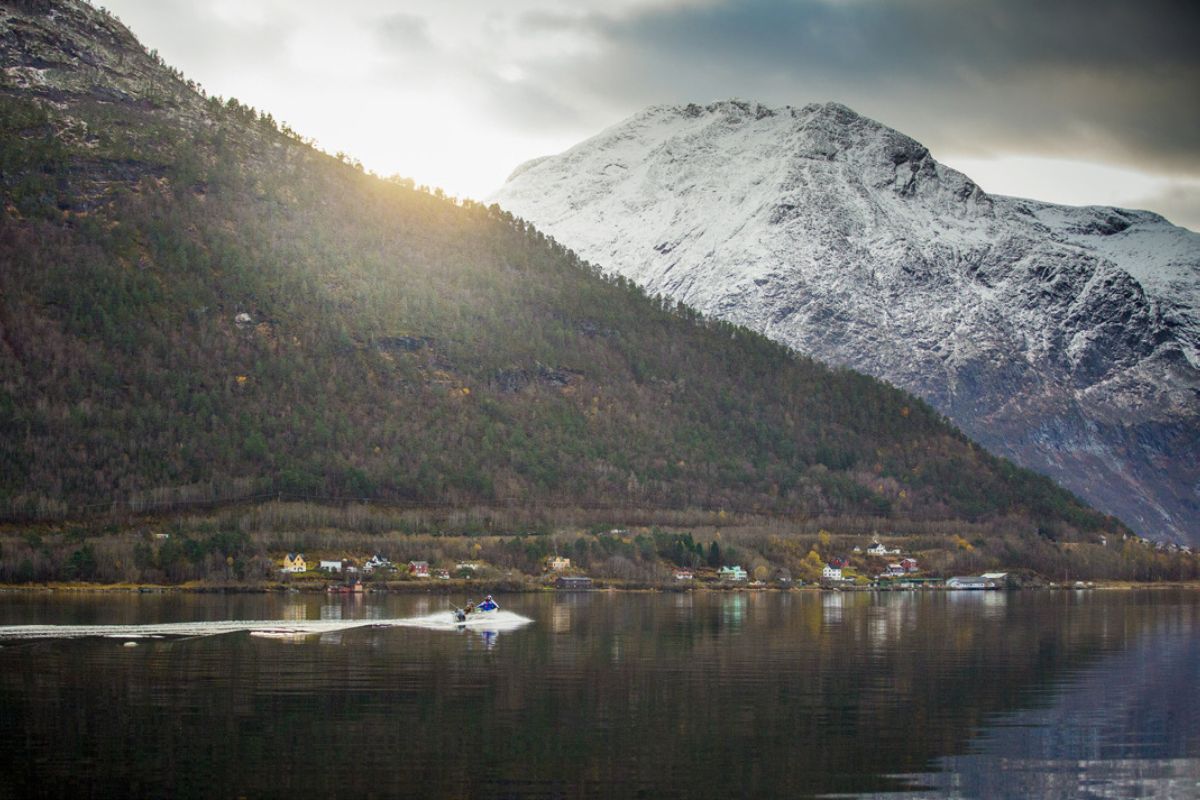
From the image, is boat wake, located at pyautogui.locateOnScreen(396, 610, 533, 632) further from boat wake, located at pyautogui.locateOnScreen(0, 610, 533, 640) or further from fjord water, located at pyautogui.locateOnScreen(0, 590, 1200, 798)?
fjord water, located at pyautogui.locateOnScreen(0, 590, 1200, 798)

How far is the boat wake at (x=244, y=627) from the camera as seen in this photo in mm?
138000

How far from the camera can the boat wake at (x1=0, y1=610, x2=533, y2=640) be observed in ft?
453

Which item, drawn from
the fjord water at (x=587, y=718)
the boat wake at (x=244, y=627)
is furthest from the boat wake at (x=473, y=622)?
the fjord water at (x=587, y=718)

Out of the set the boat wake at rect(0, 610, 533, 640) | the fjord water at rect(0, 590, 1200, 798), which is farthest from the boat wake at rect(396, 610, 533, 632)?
the fjord water at rect(0, 590, 1200, 798)

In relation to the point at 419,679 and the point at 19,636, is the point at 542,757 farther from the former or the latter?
the point at 19,636

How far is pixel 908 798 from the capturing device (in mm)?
70188

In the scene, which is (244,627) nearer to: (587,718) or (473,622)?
(473,622)

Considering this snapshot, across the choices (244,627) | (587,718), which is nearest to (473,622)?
(244,627)

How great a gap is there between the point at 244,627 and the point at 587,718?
70.2 meters

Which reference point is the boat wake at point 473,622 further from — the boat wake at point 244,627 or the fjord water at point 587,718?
the fjord water at point 587,718

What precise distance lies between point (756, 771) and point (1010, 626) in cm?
12032

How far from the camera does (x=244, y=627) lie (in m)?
151

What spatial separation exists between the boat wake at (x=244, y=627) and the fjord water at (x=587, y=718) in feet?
10.3

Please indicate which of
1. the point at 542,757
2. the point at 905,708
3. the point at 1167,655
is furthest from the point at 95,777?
the point at 1167,655
